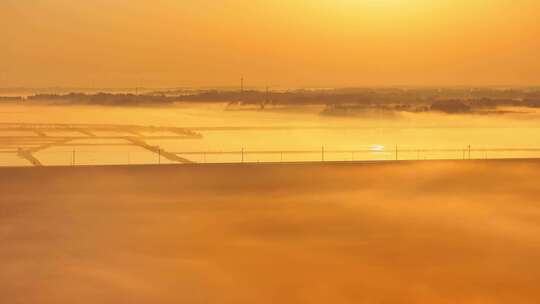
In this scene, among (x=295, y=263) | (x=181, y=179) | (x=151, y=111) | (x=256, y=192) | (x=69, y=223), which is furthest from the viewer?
(x=151, y=111)

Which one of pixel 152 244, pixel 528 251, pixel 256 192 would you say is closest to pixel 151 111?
pixel 256 192

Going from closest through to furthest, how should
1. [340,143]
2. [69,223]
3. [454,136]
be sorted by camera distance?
[69,223]
[340,143]
[454,136]

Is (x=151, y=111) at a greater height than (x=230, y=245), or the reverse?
(x=151, y=111)

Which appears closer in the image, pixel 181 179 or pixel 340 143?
pixel 181 179

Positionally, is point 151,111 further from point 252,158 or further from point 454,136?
point 454,136

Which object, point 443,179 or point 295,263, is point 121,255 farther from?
point 443,179

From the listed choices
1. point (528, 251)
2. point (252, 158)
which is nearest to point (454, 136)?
point (252, 158)
